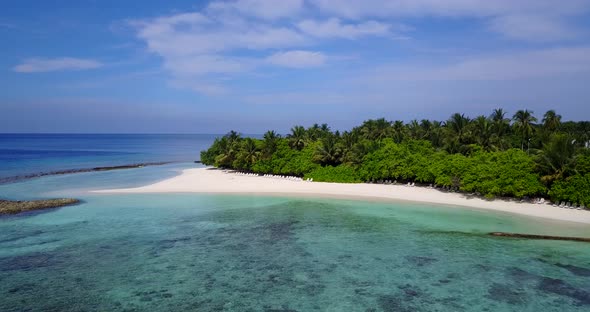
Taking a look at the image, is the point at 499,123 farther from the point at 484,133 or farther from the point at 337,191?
the point at 337,191

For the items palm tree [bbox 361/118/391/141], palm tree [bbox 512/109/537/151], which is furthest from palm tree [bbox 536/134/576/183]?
palm tree [bbox 361/118/391/141]

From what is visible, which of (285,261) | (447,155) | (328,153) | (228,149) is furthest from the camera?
(228,149)

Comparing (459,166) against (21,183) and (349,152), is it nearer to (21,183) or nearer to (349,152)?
(349,152)

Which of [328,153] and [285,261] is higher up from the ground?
[328,153]

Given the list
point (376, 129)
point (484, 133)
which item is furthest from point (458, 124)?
point (376, 129)

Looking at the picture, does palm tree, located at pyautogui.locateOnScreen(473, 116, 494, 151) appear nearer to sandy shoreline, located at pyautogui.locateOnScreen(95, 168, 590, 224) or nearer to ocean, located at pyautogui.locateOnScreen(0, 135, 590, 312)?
sandy shoreline, located at pyautogui.locateOnScreen(95, 168, 590, 224)

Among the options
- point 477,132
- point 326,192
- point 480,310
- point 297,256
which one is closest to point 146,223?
point 297,256
